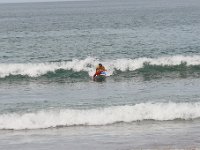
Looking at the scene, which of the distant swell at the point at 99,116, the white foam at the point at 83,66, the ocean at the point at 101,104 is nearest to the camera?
the ocean at the point at 101,104

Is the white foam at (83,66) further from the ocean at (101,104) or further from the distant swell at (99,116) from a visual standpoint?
the distant swell at (99,116)

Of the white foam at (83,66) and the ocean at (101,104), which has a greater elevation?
the white foam at (83,66)

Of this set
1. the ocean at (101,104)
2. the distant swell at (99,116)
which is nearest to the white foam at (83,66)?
the ocean at (101,104)

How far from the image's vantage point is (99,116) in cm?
2095

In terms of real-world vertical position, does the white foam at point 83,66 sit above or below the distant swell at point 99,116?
above

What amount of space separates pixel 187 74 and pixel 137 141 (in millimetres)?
17194

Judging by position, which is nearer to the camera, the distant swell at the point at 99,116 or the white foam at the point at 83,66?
the distant swell at the point at 99,116

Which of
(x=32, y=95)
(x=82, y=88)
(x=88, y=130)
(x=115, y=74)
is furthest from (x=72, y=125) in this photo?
(x=115, y=74)

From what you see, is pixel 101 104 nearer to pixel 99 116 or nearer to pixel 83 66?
pixel 99 116

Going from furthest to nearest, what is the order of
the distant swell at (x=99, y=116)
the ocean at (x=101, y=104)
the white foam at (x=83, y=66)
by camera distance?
the white foam at (x=83, y=66), the distant swell at (x=99, y=116), the ocean at (x=101, y=104)

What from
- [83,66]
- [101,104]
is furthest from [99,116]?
[83,66]

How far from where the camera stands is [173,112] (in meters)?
21.4

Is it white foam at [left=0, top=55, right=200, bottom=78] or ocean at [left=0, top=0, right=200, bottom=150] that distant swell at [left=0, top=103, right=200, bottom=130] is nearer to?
ocean at [left=0, top=0, right=200, bottom=150]

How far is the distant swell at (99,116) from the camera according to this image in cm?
2048
